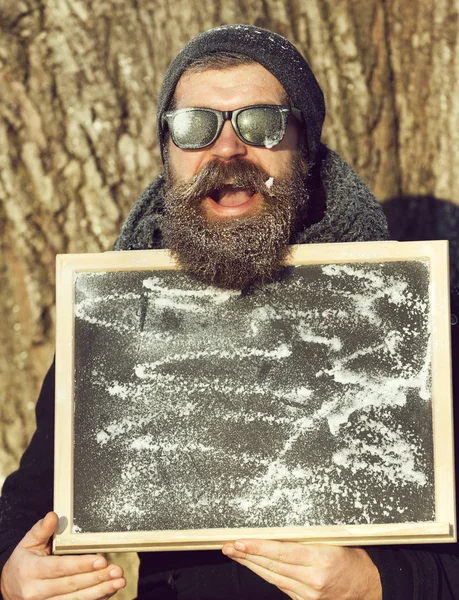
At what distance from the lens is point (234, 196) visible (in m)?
2.33

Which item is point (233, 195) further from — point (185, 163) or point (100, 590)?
point (100, 590)

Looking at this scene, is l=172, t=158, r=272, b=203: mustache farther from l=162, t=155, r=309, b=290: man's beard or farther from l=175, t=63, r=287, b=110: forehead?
l=175, t=63, r=287, b=110: forehead

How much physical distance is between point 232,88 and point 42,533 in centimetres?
132

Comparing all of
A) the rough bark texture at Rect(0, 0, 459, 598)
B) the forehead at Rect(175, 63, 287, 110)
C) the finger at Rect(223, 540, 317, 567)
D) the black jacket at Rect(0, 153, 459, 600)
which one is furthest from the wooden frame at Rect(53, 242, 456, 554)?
the rough bark texture at Rect(0, 0, 459, 598)

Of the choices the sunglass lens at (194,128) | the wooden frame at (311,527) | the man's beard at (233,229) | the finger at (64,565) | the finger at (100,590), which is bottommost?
the finger at (100,590)

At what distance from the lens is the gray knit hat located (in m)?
2.40

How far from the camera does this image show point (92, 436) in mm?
2059

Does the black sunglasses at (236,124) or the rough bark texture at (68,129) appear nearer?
the black sunglasses at (236,124)

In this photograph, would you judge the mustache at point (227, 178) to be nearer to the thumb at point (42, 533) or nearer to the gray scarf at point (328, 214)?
the gray scarf at point (328, 214)

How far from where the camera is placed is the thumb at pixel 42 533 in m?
1.99

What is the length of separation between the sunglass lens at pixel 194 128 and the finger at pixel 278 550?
3.54 feet

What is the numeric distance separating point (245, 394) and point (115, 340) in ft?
1.18

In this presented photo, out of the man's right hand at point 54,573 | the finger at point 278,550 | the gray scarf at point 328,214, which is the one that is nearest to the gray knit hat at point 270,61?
the gray scarf at point 328,214

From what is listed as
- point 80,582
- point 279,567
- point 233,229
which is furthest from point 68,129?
point 279,567
